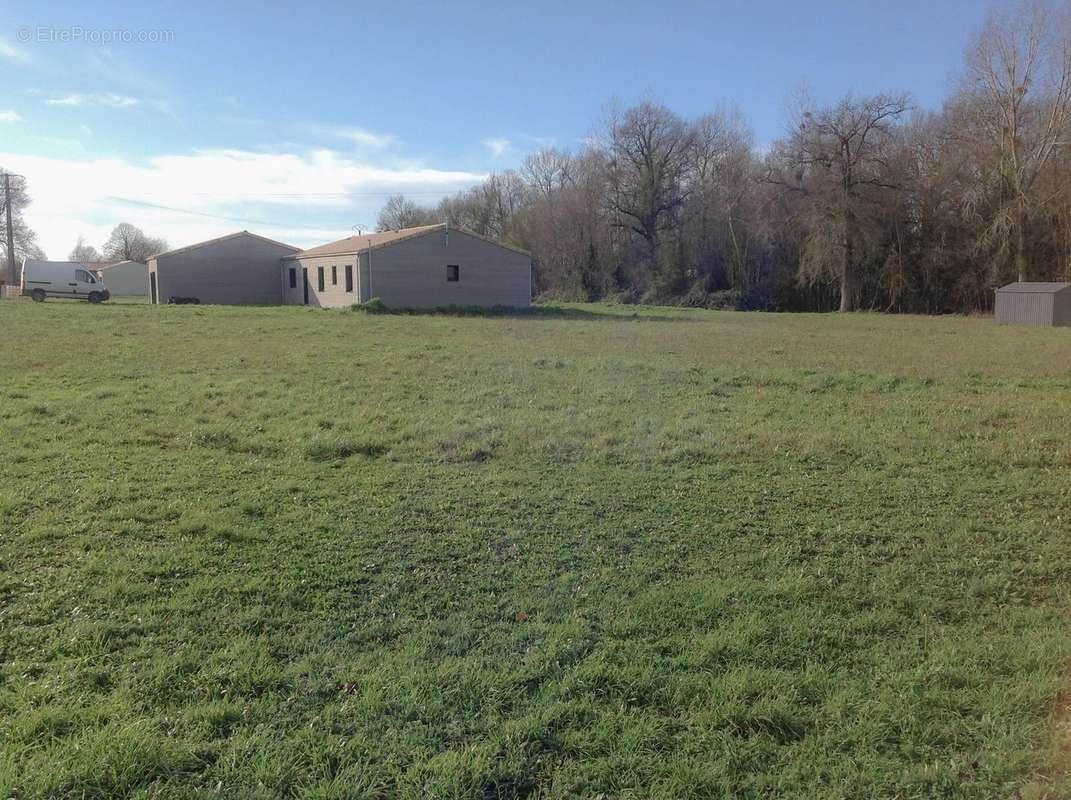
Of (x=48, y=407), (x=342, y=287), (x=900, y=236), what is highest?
(x=900, y=236)

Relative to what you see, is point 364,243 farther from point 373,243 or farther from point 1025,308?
point 1025,308

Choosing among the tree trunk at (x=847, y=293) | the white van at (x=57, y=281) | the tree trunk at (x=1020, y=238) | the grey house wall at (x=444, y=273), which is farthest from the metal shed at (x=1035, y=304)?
the white van at (x=57, y=281)

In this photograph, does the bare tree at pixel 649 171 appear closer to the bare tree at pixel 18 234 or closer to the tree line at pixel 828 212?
the tree line at pixel 828 212

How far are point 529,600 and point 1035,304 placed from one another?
32765 mm

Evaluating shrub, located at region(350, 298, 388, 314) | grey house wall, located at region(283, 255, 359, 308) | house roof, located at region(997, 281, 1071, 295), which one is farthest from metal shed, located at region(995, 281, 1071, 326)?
grey house wall, located at region(283, 255, 359, 308)

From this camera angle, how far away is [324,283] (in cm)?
3825

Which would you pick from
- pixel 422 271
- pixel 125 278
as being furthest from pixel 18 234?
pixel 422 271

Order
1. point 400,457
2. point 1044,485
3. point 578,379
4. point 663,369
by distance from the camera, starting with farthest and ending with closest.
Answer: point 663,369 < point 578,379 < point 400,457 < point 1044,485

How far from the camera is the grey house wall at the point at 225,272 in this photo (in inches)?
1566

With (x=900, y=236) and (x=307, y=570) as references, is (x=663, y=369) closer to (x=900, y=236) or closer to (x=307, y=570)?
(x=307, y=570)

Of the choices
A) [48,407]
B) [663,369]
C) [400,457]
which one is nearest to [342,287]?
[663,369]

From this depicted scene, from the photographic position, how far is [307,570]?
14.8ft

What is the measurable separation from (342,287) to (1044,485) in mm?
33178

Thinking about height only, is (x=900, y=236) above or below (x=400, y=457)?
above
